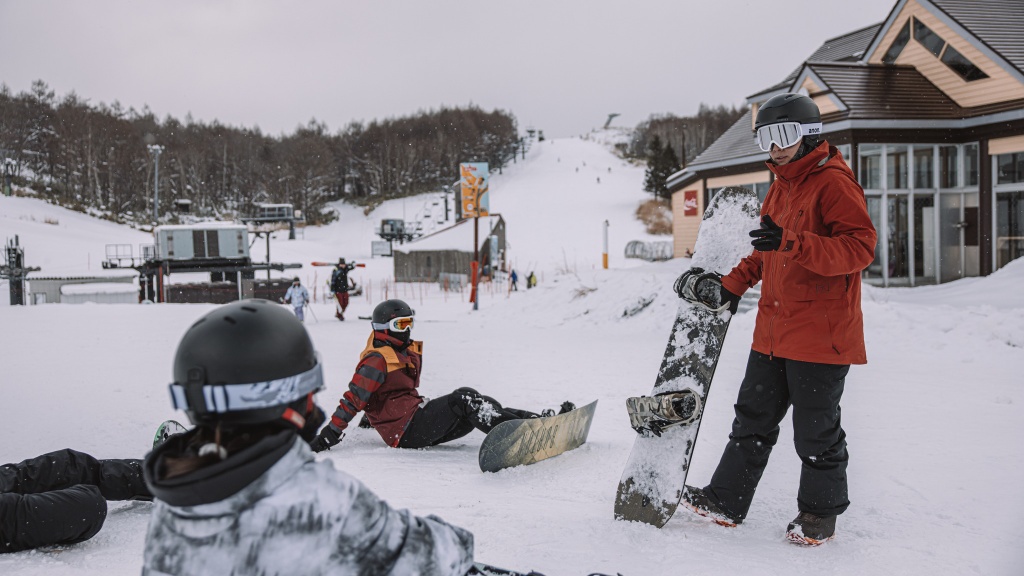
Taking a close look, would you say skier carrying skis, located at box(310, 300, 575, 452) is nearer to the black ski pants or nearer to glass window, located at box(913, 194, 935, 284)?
the black ski pants

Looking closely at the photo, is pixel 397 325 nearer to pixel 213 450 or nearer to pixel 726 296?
pixel 726 296

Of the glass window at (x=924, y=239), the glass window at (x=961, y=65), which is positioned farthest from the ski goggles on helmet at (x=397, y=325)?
the glass window at (x=961, y=65)

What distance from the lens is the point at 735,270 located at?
10.3ft

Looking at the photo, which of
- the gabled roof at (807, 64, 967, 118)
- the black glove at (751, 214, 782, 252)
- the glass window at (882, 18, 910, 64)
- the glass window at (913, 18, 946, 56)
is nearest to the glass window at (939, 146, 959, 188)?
the gabled roof at (807, 64, 967, 118)

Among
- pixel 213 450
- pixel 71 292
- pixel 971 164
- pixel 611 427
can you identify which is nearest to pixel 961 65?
pixel 971 164

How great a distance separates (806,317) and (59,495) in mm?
3164

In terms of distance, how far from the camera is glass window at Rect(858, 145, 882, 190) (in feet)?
48.7

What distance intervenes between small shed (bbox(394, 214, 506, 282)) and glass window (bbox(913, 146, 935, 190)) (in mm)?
22163

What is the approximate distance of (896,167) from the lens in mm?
14867

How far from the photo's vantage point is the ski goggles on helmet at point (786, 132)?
279cm

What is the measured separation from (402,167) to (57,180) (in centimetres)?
3312

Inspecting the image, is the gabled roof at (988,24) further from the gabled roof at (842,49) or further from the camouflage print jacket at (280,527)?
the camouflage print jacket at (280,527)

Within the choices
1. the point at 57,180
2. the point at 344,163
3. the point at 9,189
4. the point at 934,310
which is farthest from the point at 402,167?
the point at 934,310

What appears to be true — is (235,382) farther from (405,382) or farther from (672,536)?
(405,382)
